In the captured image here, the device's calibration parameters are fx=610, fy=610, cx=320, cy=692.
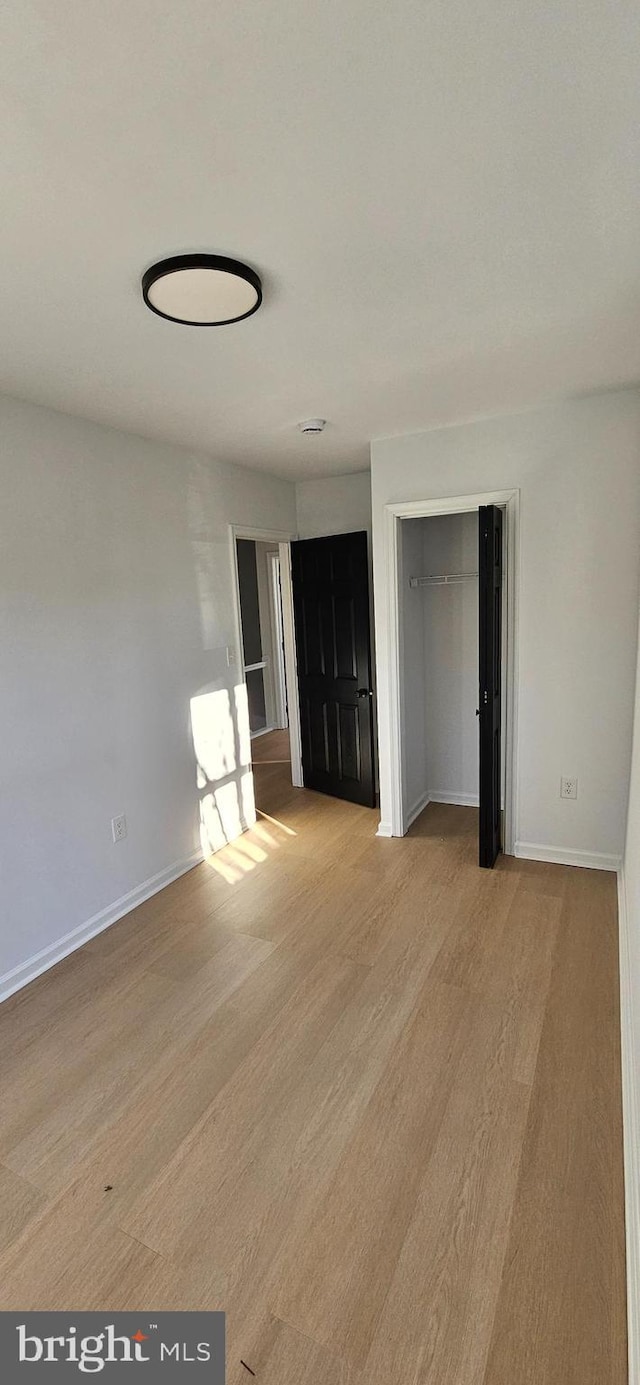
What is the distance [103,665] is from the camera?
3014 millimetres

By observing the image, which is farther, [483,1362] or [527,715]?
[527,715]

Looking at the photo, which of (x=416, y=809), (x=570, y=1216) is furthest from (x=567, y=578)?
(x=570, y=1216)

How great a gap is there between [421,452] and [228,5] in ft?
8.54

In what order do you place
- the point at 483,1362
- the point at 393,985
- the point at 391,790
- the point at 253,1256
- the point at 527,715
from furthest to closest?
the point at 391,790 < the point at 527,715 < the point at 393,985 < the point at 253,1256 < the point at 483,1362

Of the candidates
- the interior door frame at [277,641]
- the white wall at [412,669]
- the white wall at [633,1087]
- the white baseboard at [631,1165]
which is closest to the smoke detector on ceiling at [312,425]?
the white wall at [412,669]

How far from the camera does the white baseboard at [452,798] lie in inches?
172

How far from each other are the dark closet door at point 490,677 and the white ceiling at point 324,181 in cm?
89

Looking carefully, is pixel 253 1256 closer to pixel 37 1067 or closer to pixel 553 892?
pixel 37 1067

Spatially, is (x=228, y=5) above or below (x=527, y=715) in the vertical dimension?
above

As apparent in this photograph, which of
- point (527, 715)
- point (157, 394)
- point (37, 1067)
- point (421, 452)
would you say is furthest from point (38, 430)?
point (527, 715)

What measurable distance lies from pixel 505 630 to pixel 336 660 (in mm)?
1432

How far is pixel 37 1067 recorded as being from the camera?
2.17 m

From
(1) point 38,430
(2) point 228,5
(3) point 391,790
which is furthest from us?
(3) point 391,790

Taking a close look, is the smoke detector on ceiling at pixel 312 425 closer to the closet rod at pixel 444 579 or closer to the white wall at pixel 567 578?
the white wall at pixel 567 578
